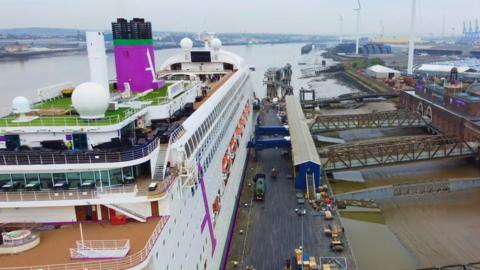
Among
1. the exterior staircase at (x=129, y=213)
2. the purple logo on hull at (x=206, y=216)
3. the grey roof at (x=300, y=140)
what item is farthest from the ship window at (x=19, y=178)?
the grey roof at (x=300, y=140)

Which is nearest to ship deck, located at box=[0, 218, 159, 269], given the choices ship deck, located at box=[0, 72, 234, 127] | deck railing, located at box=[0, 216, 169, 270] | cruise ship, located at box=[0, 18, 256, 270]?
cruise ship, located at box=[0, 18, 256, 270]

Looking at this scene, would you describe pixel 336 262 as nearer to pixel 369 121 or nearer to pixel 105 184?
pixel 105 184

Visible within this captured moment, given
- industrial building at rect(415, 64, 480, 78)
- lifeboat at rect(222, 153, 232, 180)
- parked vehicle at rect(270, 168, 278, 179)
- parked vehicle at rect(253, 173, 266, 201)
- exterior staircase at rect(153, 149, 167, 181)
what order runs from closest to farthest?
exterior staircase at rect(153, 149, 167, 181), lifeboat at rect(222, 153, 232, 180), parked vehicle at rect(253, 173, 266, 201), parked vehicle at rect(270, 168, 278, 179), industrial building at rect(415, 64, 480, 78)

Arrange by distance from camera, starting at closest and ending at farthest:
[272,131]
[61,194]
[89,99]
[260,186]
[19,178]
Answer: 1. [61,194]
2. [19,178]
3. [89,99]
4. [260,186]
5. [272,131]

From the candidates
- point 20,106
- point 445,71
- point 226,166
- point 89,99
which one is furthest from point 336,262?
point 445,71

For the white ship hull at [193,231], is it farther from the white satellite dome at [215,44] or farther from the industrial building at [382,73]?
the industrial building at [382,73]

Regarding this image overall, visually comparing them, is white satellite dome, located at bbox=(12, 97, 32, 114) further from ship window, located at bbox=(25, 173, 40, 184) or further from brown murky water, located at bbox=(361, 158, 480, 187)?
brown murky water, located at bbox=(361, 158, 480, 187)
